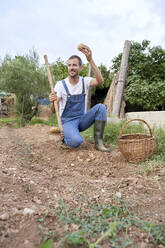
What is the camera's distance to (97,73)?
3020 mm

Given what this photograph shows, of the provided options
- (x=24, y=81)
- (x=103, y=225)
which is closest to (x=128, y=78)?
(x=24, y=81)

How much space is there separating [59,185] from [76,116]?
1487 millimetres

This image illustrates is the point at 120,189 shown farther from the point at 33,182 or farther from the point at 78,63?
the point at 78,63

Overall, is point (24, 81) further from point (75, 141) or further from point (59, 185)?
point (59, 185)

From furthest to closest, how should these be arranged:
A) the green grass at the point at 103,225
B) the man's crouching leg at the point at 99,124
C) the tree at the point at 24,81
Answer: the tree at the point at 24,81, the man's crouching leg at the point at 99,124, the green grass at the point at 103,225

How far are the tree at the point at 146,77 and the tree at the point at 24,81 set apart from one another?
8.70ft

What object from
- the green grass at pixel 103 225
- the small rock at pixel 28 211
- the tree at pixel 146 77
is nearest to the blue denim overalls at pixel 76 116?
the green grass at pixel 103 225

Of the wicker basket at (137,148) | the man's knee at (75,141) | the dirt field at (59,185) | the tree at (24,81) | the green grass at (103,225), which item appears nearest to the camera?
the green grass at (103,225)

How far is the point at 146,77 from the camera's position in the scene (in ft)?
24.1

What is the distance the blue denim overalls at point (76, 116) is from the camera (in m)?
3.11

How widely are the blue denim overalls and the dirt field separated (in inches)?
9.3

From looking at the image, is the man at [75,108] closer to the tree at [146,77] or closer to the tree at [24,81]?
the tree at [24,81]

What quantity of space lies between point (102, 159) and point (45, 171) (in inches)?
31.0

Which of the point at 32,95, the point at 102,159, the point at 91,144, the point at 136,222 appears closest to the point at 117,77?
the point at 32,95
